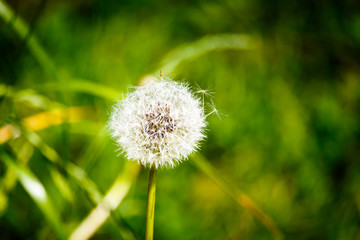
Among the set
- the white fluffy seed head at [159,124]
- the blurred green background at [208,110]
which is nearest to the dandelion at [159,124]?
the white fluffy seed head at [159,124]

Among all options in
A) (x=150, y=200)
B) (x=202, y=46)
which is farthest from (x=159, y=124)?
(x=202, y=46)

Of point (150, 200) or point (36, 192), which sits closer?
point (150, 200)

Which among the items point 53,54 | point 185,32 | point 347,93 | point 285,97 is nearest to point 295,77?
point 285,97

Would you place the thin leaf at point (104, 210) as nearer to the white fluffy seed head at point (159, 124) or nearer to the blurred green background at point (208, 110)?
the blurred green background at point (208, 110)

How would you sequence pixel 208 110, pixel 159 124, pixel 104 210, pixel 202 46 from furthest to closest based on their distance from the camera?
1. pixel 202 46
2. pixel 208 110
3. pixel 104 210
4. pixel 159 124

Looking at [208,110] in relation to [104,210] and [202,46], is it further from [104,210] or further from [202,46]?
[104,210]

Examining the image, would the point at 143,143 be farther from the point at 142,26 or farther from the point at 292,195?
the point at 142,26

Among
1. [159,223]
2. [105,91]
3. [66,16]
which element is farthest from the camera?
[66,16]
